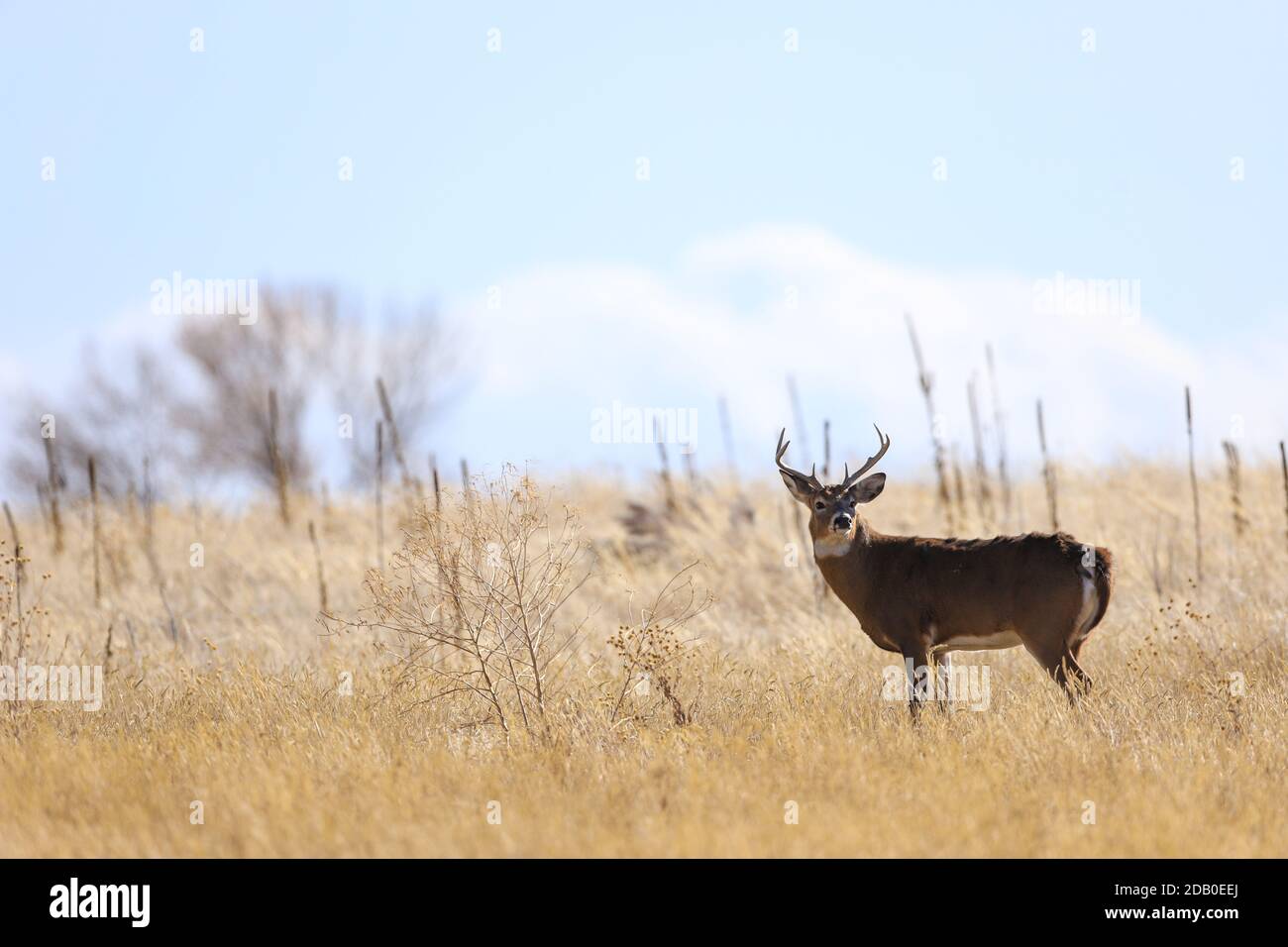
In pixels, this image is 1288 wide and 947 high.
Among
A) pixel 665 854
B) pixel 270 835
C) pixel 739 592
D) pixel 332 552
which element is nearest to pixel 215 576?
pixel 332 552

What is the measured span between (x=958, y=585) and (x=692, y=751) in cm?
220

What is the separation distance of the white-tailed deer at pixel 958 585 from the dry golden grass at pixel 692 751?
0.42 metres

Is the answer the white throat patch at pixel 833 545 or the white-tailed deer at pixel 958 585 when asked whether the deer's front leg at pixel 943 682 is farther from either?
the white throat patch at pixel 833 545

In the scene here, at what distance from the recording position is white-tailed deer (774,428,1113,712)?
349 inches

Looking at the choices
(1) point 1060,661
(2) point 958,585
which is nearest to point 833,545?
(2) point 958,585

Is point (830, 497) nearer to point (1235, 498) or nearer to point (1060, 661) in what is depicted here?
point (1060, 661)

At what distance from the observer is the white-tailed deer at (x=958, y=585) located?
29.1 ft

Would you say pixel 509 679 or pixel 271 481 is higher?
pixel 271 481

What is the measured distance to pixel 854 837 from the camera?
6.43 metres

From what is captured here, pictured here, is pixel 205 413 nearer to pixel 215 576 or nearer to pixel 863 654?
pixel 215 576

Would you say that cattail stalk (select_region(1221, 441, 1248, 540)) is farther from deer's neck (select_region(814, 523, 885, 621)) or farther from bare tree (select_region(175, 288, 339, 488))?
bare tree (select_region(175, 288, 339, 488))

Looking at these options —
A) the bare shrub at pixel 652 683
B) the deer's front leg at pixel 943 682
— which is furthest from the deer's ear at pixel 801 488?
the deer's front leg at pixel 943 682

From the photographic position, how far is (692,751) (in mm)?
8086
